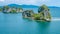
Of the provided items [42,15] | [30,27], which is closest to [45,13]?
[42,15]

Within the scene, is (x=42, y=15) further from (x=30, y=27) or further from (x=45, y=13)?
(x=30, y=27)

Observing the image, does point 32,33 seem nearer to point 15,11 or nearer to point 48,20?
point 48,20

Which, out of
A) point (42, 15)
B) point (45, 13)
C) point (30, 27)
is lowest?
point (30, 27)

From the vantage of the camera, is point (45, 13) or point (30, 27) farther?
point (45, 13)

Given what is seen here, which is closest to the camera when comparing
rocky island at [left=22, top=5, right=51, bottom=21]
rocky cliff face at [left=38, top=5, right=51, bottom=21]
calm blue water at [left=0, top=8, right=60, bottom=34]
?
calm blue water at [left=0, top=8, right=60, bottom=34]

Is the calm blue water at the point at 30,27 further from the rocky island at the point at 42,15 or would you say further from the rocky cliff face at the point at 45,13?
the rocky island at the point at 42,15

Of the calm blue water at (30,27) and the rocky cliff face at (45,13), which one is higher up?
the rocky cliff face at (45,13)

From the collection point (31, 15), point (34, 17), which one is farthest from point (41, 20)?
point (31, 15)

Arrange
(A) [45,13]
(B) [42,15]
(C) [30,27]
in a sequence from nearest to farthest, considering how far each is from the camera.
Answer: (C) [30,27] → (B) [42,15] → (A) [45,13]

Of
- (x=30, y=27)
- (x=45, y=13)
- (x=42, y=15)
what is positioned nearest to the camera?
(x=30, y=27)

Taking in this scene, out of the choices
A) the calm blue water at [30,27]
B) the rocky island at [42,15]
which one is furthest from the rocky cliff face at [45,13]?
the calm blue water at [30,27]

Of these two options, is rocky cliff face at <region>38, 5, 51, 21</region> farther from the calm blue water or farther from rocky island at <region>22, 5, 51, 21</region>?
the calm blue water

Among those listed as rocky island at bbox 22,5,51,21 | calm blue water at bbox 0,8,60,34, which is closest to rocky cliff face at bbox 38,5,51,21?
rocky island at bbox 22,5,51,21
